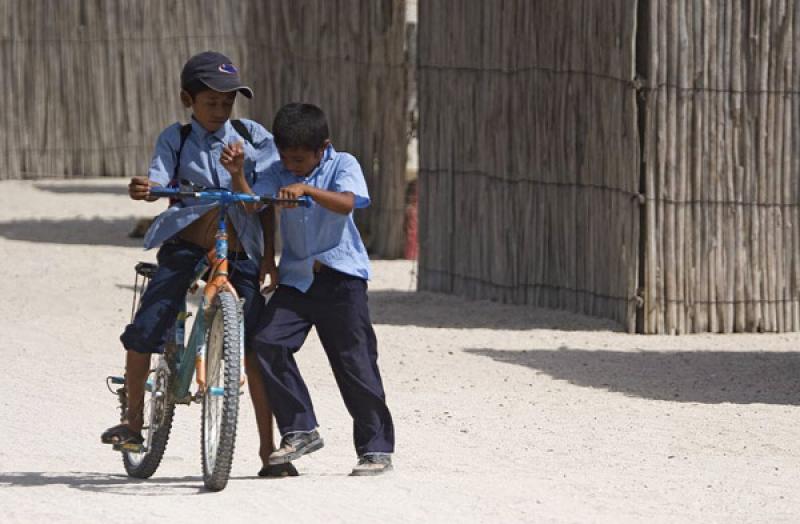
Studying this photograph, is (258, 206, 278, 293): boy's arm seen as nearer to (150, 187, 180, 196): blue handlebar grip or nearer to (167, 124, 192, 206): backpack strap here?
(167, 124, 192, 206): backpack strap

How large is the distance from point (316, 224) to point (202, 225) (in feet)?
1.26

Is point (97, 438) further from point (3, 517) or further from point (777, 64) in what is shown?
point (777, 64)

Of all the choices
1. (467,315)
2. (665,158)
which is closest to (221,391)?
(665,158)

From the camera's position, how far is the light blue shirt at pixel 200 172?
6570mm

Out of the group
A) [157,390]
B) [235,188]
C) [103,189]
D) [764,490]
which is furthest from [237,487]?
[103,189]

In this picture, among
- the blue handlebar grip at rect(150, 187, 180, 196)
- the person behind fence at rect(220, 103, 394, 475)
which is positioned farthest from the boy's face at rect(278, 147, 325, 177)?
the blue handlebar grip at rect(150, 187, 180, 196)

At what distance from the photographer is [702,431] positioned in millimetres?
8008

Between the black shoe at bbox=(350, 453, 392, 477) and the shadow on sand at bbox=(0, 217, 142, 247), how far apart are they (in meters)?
8.80

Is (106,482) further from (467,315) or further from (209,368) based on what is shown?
(467,315)

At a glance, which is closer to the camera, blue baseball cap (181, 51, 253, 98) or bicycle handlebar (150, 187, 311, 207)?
bicycle handlebar (150, 187, 311, 207)

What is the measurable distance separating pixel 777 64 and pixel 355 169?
491 centimetres

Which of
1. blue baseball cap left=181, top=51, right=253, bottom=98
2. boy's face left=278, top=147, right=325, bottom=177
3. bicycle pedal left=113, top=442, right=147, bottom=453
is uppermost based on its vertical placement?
blue baseball cap left=181, top=51, right=253, bottom=98

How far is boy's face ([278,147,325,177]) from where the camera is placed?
657 centimetres

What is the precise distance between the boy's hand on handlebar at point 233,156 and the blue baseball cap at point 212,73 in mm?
233
